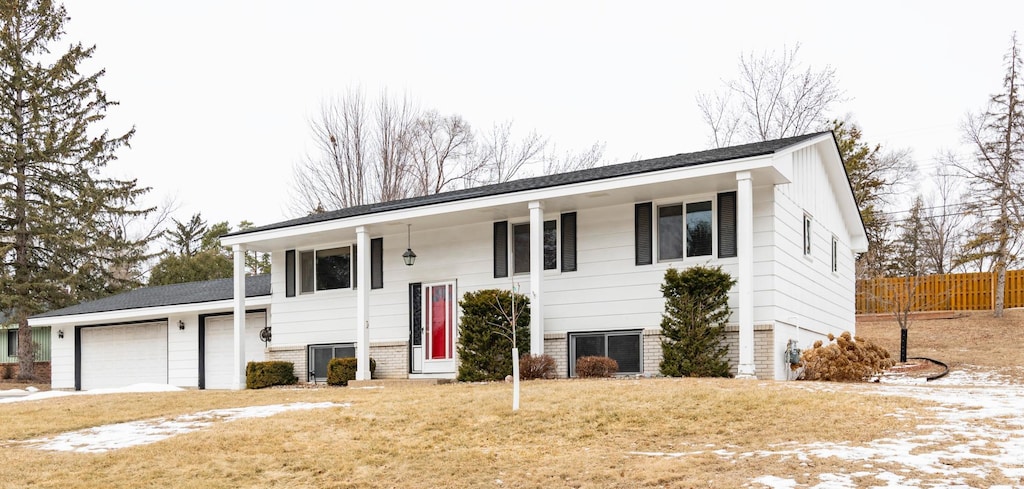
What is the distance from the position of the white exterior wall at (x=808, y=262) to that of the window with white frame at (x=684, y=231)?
1164mm

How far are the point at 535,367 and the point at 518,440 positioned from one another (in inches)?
213

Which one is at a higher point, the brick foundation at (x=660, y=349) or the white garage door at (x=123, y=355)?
the brick foundation at (x=660, y=349)

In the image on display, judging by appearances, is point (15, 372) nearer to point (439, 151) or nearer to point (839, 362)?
point (439, 151)

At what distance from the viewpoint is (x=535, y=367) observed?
579 inches

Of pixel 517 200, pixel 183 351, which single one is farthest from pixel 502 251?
pixel 183 351

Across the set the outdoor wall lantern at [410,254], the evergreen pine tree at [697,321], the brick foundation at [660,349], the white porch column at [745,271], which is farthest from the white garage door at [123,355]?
the white porch column at [745,271]

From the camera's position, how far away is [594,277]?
1589 cm

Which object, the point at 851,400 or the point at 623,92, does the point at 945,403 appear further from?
the point at 623,92

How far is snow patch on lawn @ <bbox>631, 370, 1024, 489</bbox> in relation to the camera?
640 centimetres

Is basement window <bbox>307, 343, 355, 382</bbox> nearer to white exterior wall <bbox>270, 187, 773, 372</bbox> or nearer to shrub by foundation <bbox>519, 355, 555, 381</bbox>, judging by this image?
white exterior wall <bbox>270, 187, 773, 372</bbox>

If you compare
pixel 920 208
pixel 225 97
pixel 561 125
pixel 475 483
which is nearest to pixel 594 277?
pixel 475 483

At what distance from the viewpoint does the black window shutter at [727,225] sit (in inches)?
571

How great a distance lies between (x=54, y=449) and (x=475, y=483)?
5744mm

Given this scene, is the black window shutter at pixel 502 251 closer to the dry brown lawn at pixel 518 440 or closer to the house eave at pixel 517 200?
the house eave at pixel 517 200
